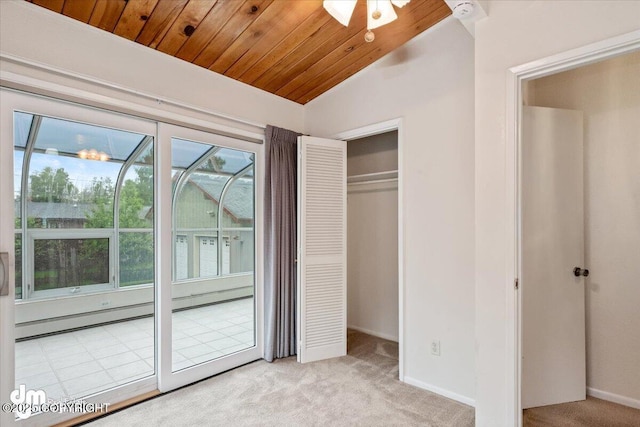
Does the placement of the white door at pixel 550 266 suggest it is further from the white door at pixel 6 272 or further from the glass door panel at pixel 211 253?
the white door at pixel 6 272

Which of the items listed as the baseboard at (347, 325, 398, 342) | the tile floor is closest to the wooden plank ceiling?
the tile floor

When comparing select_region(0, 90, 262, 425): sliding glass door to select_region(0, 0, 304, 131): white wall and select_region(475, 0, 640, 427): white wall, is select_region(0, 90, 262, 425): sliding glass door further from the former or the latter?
select_region(475, 0, 640, 427): white wall

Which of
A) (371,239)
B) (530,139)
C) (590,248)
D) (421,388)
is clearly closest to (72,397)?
(421,388)

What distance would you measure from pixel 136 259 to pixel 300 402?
163 centimetres

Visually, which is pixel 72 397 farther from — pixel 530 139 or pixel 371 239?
pixel 530 139

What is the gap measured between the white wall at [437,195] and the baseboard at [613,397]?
37.1 inches

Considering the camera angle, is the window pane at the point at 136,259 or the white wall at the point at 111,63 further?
the window pane at the point at 136,259

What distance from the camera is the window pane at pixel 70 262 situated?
2066 millimetres

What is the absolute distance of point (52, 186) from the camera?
213 centimetres

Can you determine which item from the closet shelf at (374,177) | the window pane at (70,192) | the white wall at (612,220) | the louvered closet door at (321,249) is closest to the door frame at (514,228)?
the white wall at (612,220)

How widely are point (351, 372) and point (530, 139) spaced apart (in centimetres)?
233

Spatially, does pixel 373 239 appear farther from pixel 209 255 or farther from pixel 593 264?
pixel 593 264

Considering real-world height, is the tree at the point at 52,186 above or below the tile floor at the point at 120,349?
above

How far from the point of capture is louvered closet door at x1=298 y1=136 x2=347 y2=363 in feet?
9.99
